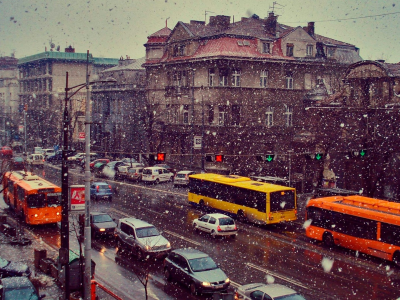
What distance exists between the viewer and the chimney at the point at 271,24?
52453mm

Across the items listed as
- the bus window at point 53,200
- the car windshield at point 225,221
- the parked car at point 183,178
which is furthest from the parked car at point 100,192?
the car windshield at point 225,221

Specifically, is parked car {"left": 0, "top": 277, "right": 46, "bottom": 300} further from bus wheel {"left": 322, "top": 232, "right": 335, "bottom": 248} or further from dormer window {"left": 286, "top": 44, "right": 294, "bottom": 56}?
dormer window {"left": 286, "top": 44, "right": 294, "bottom": 56}

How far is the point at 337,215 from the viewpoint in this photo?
23531 mm

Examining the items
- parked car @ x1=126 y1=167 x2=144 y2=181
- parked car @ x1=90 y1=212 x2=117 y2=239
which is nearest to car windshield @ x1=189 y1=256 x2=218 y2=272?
parked car @ x1=90 y1=212 x2=117 y2=239

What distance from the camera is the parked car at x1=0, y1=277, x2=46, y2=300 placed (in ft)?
47.0

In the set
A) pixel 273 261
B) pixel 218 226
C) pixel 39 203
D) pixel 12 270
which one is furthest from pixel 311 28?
pixel 12 270

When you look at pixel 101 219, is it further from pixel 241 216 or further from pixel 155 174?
pixel 155 174

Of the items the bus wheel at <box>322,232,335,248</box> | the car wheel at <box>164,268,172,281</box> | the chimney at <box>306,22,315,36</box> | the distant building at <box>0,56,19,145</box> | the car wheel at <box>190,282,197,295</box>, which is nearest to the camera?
the car wheel at <box>190,282,197,295</box>

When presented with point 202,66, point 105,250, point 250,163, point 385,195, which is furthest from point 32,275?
point 202,66

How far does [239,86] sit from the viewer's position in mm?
48875

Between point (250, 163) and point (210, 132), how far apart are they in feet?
18.1

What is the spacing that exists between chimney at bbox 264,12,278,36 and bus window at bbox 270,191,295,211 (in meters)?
29.9

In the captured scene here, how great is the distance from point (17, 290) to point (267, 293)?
7849 mm

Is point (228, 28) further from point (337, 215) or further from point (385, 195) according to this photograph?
point (337, 215)
